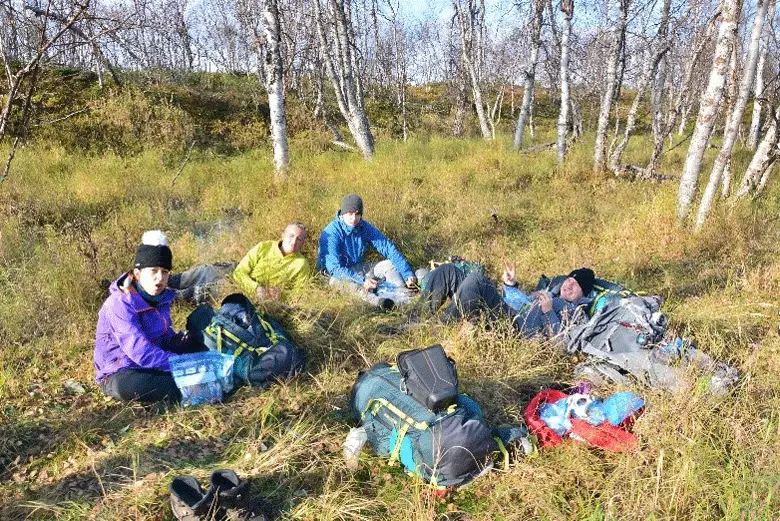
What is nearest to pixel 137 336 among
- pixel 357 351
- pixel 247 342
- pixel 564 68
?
pixel 247 342

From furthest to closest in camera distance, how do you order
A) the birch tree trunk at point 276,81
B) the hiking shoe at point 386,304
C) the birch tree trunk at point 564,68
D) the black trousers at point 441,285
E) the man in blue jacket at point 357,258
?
the birch tree trunk at point 564,68
the birch tree trunk at point 276,81
the man in blue jacket at point 357,258
the hiking shoe at point 386,304
the black trousers at point 441,285

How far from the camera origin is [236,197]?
7512mm

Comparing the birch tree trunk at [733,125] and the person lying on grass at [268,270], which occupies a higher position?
the birch tree trunk at [733,125]

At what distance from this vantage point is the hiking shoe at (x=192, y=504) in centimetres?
222

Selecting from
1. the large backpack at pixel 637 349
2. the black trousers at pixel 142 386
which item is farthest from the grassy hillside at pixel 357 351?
the large backpack at pixel 637 349

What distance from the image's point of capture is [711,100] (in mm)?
5734

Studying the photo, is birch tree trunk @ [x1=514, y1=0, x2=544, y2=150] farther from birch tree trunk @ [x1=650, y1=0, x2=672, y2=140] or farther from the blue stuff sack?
the blue stuff sack

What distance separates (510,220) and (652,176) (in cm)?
338

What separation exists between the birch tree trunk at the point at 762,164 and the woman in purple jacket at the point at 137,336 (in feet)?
24.7

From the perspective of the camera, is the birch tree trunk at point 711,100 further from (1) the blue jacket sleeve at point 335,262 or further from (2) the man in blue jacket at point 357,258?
(1) the blue jacket sleeve at point 335,262

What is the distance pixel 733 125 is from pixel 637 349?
4192 millimetres

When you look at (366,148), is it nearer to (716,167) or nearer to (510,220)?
(510,220)

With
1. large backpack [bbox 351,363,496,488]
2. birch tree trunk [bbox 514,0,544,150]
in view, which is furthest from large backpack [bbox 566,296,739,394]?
birch tree trunk [bbox 514,0,544,150]

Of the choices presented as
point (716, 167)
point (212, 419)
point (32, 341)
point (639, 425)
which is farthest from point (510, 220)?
point (32, 341)
